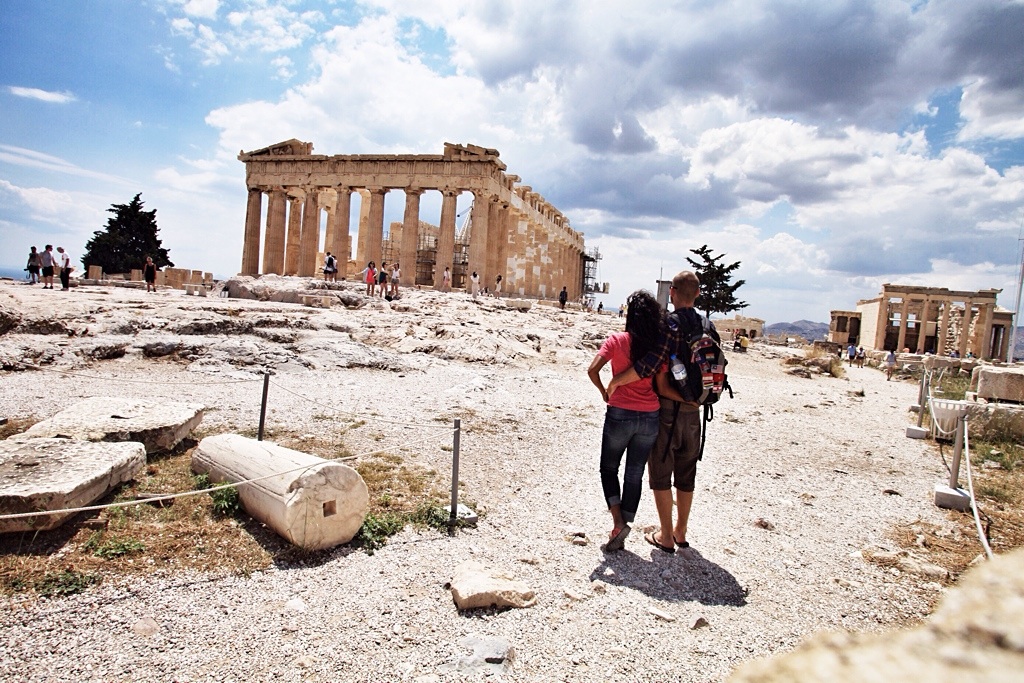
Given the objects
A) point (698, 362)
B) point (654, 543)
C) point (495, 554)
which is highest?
point (698, 362)

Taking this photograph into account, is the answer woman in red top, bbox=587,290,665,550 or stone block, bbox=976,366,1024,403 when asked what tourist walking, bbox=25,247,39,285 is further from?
stone block, bbox=976,366,1024,403

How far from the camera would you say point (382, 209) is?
103ft

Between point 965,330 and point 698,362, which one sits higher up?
point 965,330

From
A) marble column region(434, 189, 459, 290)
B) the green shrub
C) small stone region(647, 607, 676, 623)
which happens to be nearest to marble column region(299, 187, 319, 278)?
marble column region(434, 189, 459, 290)

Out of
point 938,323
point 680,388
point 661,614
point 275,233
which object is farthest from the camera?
point 938,323

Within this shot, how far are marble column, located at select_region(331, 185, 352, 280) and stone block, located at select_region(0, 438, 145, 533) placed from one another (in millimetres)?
27587

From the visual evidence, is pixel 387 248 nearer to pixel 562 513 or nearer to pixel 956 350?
pixel 562 513

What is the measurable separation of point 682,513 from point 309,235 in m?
31.9

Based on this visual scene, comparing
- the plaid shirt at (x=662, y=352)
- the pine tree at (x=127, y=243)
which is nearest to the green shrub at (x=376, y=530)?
the plaid shirt at (x=662, y=352)

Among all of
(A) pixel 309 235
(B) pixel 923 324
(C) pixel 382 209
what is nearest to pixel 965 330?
(B) pixel 923 324

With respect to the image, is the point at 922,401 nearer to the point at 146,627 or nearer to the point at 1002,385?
the point at 1002,385

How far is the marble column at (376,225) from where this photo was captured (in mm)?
30844

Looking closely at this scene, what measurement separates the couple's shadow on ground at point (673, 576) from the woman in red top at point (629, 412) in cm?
23

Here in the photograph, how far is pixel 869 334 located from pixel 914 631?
55.6 meters
